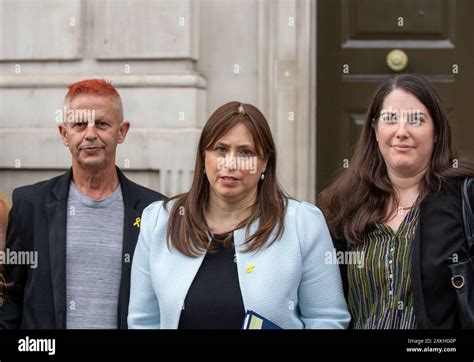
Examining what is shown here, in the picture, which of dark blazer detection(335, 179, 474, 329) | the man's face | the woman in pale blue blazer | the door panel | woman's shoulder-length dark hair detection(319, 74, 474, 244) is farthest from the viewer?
the door panel

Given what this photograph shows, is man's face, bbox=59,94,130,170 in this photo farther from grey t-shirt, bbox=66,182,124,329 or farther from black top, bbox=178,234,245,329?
black top, bbox=178,234,245,329

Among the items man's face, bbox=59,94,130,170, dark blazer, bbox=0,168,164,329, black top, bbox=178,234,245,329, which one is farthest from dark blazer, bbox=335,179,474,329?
man's face, bbox=59,94,130,170

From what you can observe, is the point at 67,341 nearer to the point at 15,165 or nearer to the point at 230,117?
the point at 230,117

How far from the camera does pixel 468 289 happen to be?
3.98 meters

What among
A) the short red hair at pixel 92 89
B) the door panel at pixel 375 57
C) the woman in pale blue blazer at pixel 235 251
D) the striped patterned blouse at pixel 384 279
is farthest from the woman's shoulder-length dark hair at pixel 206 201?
the door panel at pixel 375 57

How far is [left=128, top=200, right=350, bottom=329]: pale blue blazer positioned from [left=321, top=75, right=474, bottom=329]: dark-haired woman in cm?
12

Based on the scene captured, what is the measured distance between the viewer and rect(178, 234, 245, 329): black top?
411 centimetres

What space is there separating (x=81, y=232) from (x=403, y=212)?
1.31m

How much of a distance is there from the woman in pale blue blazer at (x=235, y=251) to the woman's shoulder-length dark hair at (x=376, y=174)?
14 centimetres

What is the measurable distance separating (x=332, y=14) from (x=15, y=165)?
200cm

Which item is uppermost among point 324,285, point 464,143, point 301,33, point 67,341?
point 301,33

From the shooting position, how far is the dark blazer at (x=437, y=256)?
158 inches

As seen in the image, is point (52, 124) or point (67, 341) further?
point (52, 124)

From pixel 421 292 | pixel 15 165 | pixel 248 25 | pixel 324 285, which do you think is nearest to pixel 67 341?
pixel 324 285
